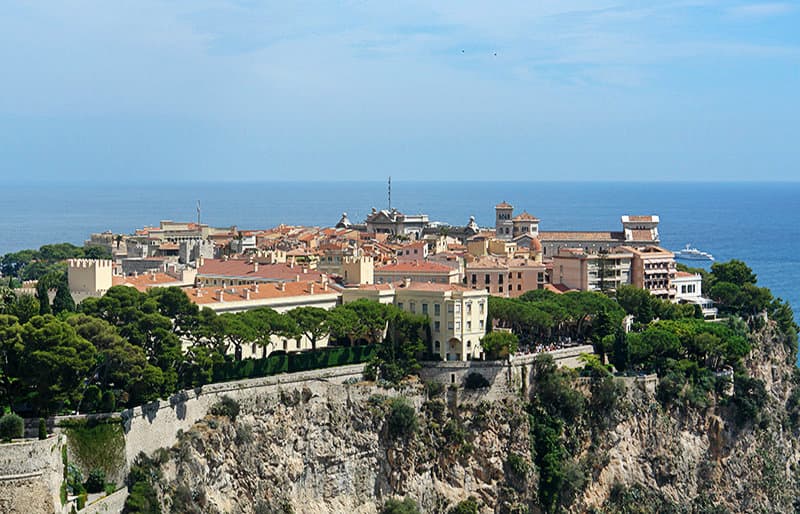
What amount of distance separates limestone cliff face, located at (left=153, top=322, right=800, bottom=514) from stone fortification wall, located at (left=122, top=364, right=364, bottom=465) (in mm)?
330

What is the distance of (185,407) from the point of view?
132 ft

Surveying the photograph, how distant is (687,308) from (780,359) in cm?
509

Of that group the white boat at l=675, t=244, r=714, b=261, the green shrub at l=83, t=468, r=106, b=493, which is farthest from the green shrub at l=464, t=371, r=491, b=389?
the white boat at l=675, t=244, r=714, b=261

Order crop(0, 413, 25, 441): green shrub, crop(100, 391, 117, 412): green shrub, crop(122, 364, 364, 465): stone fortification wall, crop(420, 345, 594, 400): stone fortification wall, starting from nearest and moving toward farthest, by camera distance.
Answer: crop(0, 413, 25, 441): green shrub
crop(100, 391, 117, 412): green shrub
crop(122, 364, 364, 465): stone fortification wall
crop(420, 345, 594, 400): stone fortification wall

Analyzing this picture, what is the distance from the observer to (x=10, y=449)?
3155 cm

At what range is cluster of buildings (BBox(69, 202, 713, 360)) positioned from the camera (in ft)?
165

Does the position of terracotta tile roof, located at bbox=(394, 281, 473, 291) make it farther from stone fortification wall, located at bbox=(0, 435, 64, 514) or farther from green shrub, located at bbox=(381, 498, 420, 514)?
stone fortification wall, located at bbox=(0, 435, 64, 514)

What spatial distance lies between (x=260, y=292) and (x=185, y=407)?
10.7 m

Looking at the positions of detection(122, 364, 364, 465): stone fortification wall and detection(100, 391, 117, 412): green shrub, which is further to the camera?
detection(122, 364, 364, 465): stone fortification wall

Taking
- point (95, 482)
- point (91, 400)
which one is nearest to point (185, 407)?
point (91, 400)

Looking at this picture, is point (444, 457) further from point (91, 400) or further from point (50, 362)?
point (50, 362)

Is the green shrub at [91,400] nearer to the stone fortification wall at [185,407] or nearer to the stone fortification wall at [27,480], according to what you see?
the stone fortification wall at [185,407]

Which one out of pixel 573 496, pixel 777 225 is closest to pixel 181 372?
pixel 573 496

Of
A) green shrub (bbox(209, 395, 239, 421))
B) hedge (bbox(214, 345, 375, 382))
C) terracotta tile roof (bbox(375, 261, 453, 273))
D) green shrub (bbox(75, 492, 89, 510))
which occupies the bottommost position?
green shrub (bbox(75, 492, 89, 510))
